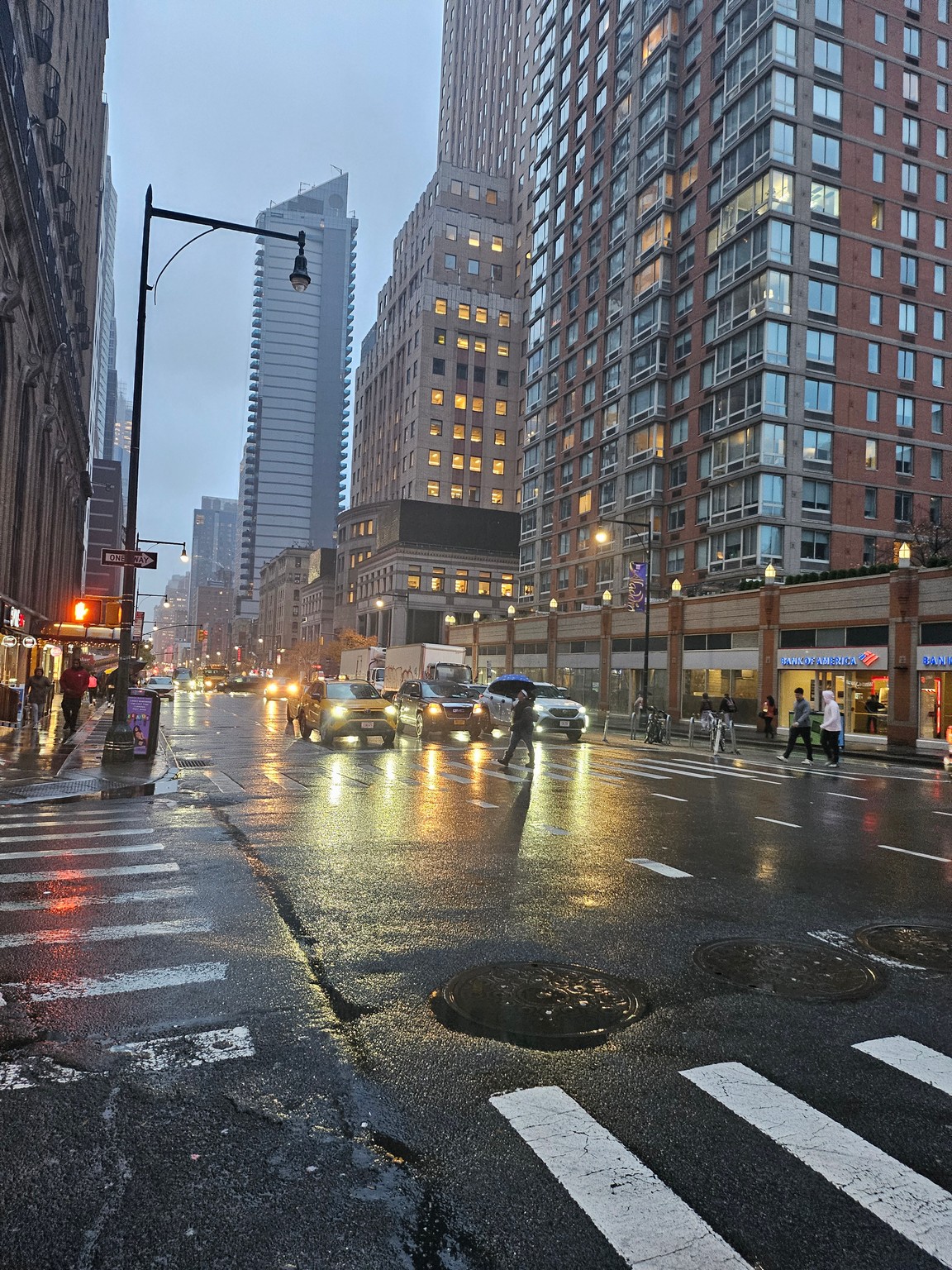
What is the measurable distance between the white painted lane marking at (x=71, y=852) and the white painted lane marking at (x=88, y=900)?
1780 mm

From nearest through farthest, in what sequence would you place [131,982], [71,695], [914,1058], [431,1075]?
[431,1075]
[914,1058]
[131,982]
[71,695]

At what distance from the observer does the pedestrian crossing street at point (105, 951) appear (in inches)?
167

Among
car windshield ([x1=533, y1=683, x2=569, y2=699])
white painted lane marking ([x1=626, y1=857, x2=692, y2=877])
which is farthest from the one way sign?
car windshield ([x1=533, y1=683, x2=569, y2=699])

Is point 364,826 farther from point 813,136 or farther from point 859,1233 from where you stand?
point 813,136

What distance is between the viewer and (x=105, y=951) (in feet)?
18.9

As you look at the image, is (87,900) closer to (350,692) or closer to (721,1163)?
(721,1163)

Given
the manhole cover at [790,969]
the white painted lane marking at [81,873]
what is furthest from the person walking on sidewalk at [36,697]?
the manhole cover at [790,969]

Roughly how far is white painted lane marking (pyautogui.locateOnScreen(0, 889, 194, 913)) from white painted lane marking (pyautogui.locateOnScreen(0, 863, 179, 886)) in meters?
0.72

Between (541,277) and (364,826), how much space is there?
74200 mm

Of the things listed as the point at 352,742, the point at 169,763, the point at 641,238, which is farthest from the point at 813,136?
the point at 169,763

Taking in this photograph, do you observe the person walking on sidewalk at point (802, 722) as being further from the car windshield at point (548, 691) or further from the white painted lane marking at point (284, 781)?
the white painted lane marking at point (284, 781)

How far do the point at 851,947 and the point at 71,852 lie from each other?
7.65m

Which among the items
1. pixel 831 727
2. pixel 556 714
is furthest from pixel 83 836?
pixel 556 714

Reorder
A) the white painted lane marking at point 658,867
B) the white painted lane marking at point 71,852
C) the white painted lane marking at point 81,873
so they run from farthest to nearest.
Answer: the white painted lane marking at point 71,852, the white painted lane marking at point 658,867, the white painted lane marking at point 81,873
